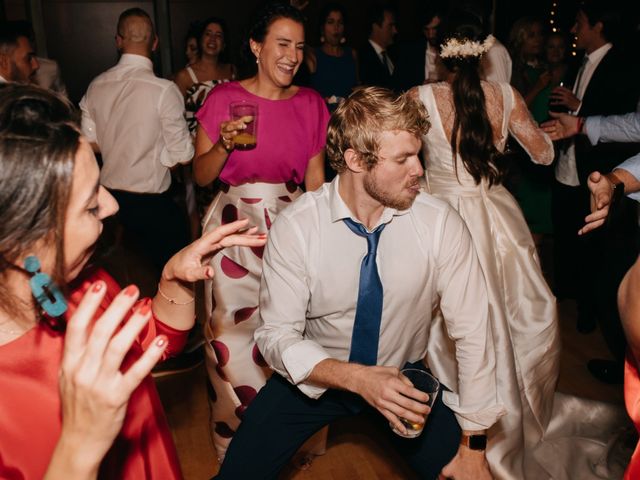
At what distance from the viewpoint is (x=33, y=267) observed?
0.90 m

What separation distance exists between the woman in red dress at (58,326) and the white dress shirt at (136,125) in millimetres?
1911

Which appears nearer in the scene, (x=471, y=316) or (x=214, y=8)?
(x=471, y=316)

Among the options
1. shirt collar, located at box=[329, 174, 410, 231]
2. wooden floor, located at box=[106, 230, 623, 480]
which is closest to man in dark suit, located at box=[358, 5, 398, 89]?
wooden floor, located at box=[106, 230, 623, 480]

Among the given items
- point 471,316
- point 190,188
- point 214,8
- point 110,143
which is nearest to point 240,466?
point 471,316

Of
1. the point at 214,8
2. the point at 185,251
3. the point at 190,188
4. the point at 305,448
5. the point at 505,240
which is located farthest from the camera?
the point at 214,8

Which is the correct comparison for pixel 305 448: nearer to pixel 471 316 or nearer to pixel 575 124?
pixel 471 316

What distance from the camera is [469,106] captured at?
2490mm

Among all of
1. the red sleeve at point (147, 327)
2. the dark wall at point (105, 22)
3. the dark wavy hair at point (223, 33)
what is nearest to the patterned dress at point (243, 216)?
the red sleeve at point (147, 327)

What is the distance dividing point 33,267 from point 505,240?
6.90ft

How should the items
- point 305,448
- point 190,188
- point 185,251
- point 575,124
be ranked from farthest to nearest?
point 190,188 < point 575,124 < point 305,448 < point 185,251

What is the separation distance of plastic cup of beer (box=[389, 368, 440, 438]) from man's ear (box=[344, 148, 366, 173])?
644 millimetres

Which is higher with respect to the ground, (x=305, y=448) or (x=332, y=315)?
(x=332, y=315)

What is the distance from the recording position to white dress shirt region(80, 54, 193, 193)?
3016 millimetres

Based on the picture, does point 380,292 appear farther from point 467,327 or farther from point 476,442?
point 476,442
